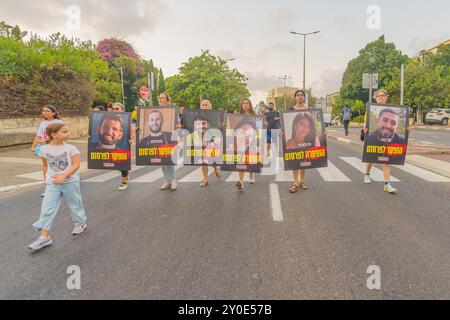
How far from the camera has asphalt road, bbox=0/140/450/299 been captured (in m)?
2.87

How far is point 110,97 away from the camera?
32562 millimetres

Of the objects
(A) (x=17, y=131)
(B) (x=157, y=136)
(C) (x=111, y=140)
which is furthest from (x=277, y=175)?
(A) (x=17, y=131)

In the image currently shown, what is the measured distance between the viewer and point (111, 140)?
273 inches

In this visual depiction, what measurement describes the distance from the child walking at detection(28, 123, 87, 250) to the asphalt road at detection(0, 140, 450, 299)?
0.28 meters

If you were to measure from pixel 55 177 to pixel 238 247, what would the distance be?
8.27 ft

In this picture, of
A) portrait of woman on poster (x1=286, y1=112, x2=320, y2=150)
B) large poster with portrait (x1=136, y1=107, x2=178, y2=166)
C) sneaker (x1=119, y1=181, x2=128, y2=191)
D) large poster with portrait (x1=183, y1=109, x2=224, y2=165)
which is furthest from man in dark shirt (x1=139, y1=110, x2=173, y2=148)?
portrait of woman on poster (x1=286, y1=112, x2=320, y2=150)

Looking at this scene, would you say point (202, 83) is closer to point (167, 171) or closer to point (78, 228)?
point (167, 171)

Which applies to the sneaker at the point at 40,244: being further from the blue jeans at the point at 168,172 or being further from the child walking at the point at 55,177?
the blue jeans at the point at 168,172

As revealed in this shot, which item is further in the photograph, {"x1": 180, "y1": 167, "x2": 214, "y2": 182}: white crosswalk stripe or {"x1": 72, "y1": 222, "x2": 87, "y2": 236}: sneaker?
{"x1": 180, "y1": 167, "x2": 214, "y2": 182}: white crosswalk stripe

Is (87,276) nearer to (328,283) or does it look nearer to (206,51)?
(328,283)

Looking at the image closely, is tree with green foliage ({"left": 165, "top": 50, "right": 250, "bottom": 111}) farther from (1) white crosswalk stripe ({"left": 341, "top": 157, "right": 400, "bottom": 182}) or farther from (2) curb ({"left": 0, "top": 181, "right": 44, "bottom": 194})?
(2) curb ({"left": 0, "top": 181, "right": 44, "bottom": 194})

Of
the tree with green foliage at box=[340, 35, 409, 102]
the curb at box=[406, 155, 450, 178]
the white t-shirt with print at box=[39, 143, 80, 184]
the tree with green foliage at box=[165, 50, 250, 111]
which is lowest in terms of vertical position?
the curb at box=[406, 155, 450, 178]
